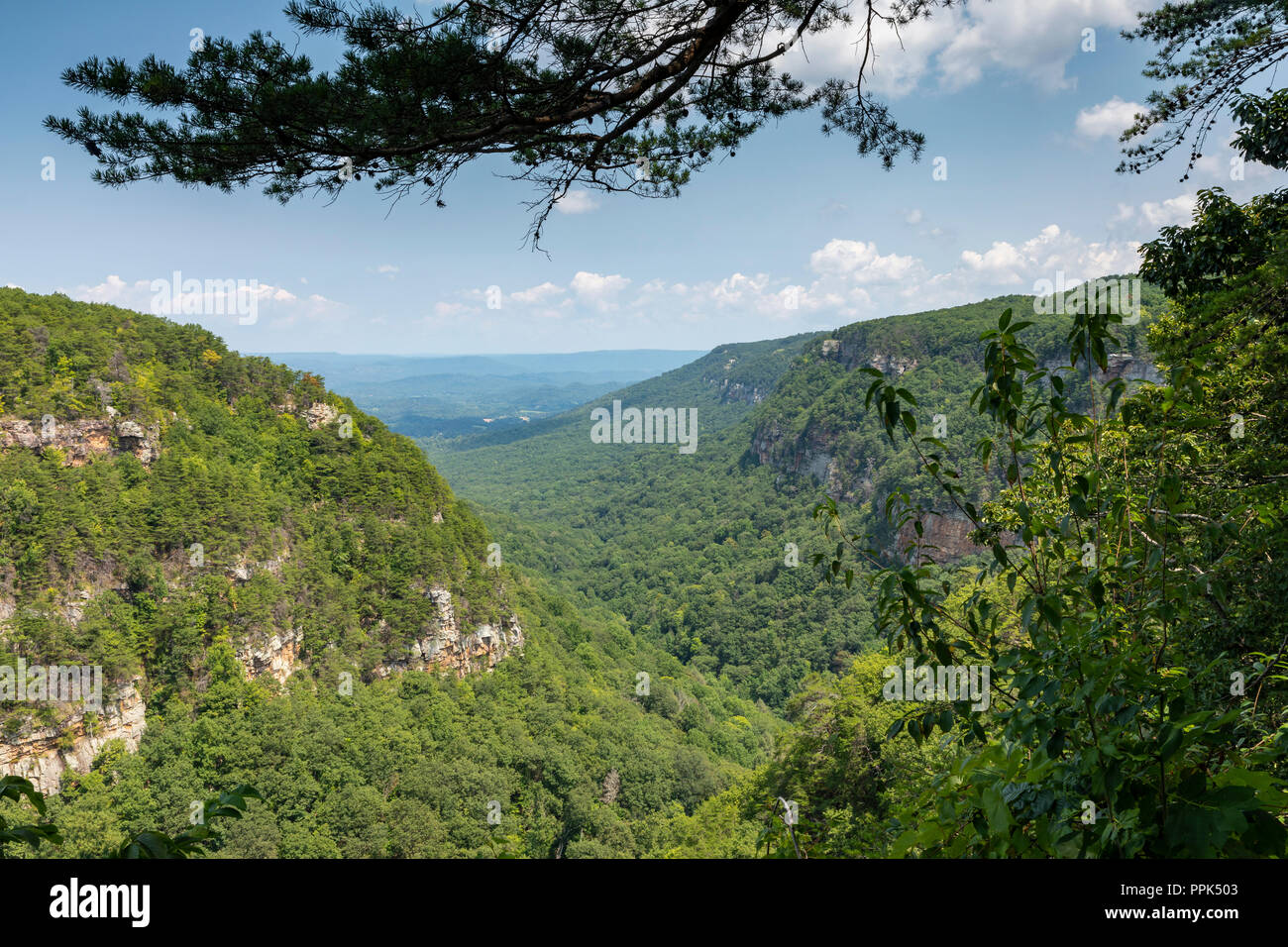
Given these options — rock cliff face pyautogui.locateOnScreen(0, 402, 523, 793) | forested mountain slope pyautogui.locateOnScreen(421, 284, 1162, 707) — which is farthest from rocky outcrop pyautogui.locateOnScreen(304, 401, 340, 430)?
forested mountain slope pyautogui.locateOnScreen(421, 284, 1162, 707)

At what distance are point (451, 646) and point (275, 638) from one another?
423 inches

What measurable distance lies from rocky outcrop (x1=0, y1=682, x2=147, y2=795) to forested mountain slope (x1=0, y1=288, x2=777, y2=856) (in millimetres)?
97

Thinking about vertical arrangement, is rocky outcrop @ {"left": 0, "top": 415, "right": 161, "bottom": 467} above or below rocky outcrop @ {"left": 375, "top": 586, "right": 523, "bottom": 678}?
above

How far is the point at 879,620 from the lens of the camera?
7.30 feet

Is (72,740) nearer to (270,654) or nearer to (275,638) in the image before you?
(270,654)

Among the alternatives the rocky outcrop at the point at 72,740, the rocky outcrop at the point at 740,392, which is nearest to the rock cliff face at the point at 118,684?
the rocky outcrop at the point at 72,740

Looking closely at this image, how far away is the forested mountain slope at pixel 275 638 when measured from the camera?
2647 cm

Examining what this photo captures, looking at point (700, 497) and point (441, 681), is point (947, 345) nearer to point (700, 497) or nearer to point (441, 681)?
point (700, 497)

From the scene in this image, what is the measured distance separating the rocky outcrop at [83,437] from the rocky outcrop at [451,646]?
18603 millimetres

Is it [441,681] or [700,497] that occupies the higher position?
[700,497]

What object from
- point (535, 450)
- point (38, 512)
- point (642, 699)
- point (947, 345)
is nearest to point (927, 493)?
point (642, 699)

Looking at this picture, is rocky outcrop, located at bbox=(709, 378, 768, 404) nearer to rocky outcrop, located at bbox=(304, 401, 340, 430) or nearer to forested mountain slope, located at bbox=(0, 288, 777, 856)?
forested mountain slope, located at bbox=(0, 288, 777, 856)

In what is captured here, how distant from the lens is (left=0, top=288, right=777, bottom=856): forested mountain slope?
86.8ft
